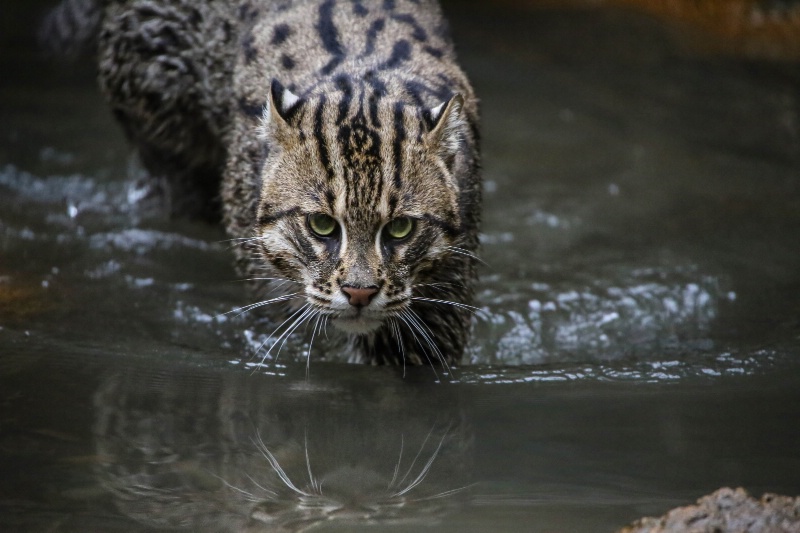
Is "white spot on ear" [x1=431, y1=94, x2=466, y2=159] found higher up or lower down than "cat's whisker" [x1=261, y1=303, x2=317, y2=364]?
higher up

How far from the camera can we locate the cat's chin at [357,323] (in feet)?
19.1

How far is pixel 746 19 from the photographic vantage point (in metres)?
13.4

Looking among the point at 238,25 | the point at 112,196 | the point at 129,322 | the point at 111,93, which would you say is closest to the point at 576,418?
the point at 129,322

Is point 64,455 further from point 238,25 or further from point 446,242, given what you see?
point 238,25

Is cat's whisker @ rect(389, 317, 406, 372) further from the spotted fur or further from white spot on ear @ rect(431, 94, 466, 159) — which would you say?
white spot on ear @ rect(431, 94, 466, 159)

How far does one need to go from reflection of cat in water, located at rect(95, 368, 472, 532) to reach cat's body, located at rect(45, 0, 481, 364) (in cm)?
56

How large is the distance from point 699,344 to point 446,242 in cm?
243

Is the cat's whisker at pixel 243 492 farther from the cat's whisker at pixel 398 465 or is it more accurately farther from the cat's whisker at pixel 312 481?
the cat's whisker at pixel 398 465

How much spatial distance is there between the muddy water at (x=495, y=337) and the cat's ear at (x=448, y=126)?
139cm

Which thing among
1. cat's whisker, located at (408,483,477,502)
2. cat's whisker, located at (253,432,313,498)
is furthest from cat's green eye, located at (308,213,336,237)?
cat's whisker, located at (408,483,477,502)

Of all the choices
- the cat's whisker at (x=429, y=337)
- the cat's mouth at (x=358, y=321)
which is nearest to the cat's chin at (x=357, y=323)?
the cat's mouth at (x=358, y=321)

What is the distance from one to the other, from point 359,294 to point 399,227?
0.49 metres

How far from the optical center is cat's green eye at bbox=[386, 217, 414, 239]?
19.0ft

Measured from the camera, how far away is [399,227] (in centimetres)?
583
